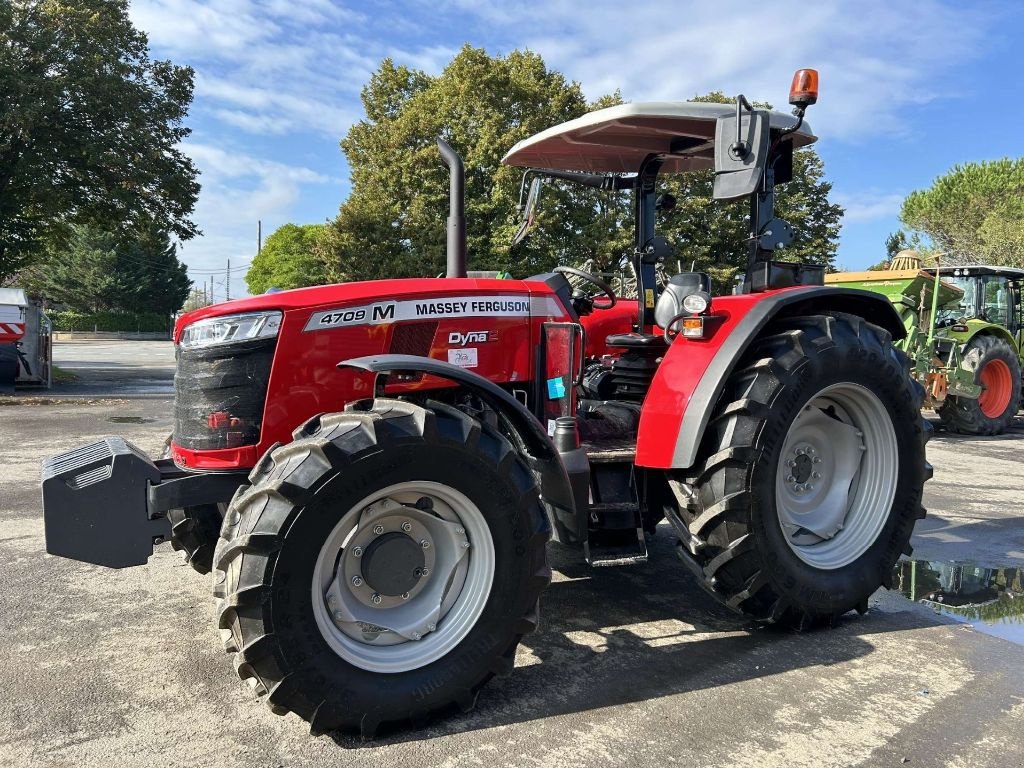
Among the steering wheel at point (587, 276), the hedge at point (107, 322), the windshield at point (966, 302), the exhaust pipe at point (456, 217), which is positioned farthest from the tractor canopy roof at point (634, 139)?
the hedge at point (107, 322)

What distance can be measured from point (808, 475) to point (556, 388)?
4.46 ft

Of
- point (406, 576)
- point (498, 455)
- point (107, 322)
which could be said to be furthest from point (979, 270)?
point (107, 322)

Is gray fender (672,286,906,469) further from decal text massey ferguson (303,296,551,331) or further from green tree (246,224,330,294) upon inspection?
green tree (246,224,330,294)

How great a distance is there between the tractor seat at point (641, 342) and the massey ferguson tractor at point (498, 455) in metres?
0.02

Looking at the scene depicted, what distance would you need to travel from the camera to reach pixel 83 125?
55.5 feet

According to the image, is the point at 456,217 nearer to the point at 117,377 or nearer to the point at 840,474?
the point at 840,474

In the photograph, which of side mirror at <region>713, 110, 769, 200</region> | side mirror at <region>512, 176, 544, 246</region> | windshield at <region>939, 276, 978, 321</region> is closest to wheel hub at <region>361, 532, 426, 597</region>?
side mirror at <region>512, 176, 544, 246</region>

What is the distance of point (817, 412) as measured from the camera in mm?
3729

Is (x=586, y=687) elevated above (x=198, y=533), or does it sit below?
below

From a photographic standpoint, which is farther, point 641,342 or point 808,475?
point 641,342

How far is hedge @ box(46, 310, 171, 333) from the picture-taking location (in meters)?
48.3

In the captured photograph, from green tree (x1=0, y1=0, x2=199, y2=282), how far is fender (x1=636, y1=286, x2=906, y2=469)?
16733 millimetres

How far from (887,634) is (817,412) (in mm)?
1071

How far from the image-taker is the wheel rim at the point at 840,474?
12.0 feet
